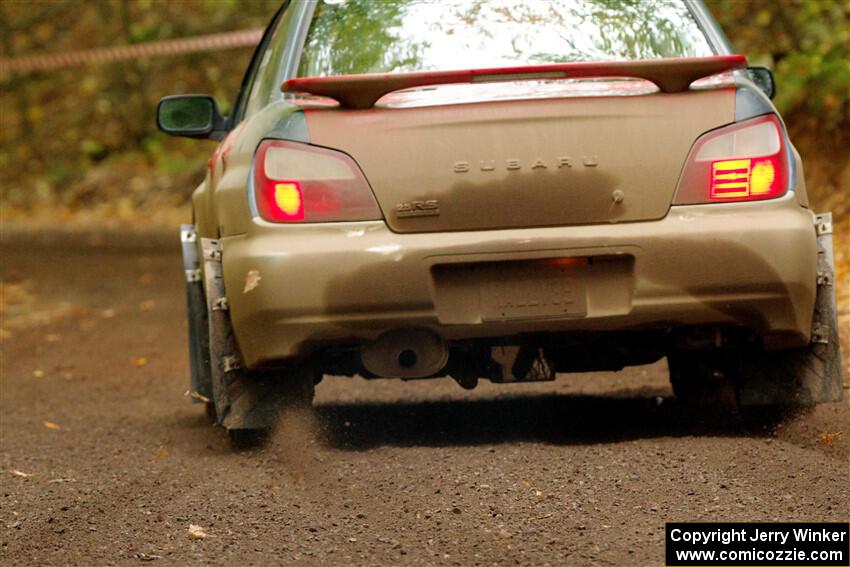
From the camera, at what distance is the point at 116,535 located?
4.13 metres

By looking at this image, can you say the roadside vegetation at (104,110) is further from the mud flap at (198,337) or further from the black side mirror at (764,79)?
the black side mirror at (764,79)

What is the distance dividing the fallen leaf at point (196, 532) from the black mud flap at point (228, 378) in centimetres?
109

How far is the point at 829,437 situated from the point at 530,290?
48.2 inches

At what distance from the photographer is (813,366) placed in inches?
206

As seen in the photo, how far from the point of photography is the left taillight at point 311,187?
4750 mm

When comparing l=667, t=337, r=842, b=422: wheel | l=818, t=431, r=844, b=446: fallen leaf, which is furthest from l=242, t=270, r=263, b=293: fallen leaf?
l=818, t=431, r=844, b=446: fallen leaf

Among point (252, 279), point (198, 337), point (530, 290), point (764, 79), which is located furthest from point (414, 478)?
point (764, 79)

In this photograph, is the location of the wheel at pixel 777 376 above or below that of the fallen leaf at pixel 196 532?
below

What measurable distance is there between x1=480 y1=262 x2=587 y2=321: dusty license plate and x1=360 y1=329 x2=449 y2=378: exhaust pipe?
264 millimetres

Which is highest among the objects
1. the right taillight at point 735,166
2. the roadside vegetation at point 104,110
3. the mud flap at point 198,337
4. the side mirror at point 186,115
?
the right taillight at point 735,166

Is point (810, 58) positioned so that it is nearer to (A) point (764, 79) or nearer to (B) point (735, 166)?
(A) point (764, 79)

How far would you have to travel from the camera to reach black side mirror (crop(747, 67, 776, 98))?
5.78 meters

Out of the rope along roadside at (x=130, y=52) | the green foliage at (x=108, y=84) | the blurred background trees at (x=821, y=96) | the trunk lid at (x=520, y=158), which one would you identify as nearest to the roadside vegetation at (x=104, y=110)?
the green foliage at (x=108, y=84)

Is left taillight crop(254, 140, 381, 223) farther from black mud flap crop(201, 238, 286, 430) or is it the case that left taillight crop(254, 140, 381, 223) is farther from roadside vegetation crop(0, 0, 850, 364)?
roadside vegetation crop(0, 0, 850, 364)
